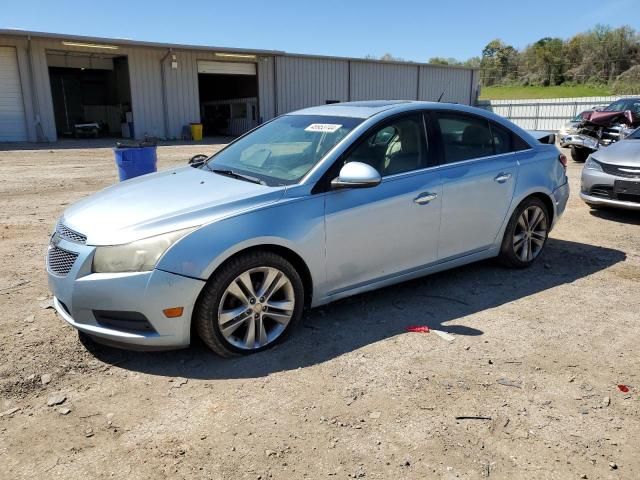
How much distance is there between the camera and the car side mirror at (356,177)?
3.62 metres

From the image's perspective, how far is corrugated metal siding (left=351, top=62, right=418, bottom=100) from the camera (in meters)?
29.7

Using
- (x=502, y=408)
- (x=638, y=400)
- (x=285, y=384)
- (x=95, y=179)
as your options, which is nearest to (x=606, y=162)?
(x=638, y=400)

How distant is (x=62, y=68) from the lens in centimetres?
2919

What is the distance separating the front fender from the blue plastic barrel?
A: 396 cm

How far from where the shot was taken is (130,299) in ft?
10.1

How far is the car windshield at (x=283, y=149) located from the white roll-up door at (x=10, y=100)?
787 inches

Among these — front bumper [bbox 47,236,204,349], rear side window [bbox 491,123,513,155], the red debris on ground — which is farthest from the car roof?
front bumper [bbox 47,236,204,349]

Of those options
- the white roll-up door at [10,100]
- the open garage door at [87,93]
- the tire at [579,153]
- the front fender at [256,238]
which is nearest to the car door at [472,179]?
the front fender at [256,238]

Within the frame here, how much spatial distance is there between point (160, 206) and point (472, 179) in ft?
8.67

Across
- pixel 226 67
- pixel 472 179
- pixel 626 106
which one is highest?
pixel 226 67

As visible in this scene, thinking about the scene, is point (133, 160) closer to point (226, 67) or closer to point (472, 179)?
point (472, 179)

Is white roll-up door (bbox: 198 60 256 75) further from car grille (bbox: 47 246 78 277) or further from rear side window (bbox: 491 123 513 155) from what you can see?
car grille (bbox: 47 246 78 277)

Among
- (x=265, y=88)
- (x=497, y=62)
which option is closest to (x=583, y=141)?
(x=265, y=88)

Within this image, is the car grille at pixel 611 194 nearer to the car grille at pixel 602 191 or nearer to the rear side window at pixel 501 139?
the car grille at pixel 602 191
